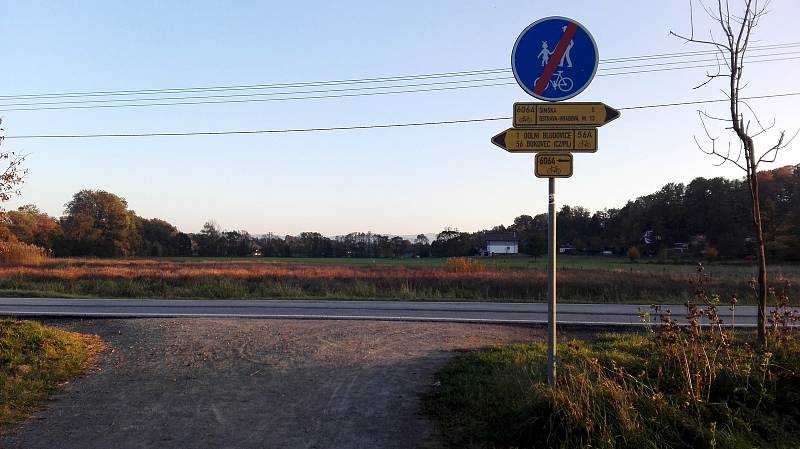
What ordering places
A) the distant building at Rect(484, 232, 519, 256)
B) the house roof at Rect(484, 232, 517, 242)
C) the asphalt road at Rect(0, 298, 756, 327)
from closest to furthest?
the asphalt road at Rect(0, 298, 756, 327) → the distant building at Rect(484, 232, 519, 256) → the house roof at Rect(484, 232, 517, 242)

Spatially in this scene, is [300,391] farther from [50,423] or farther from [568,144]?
[568,144]

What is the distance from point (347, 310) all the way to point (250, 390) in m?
A: 8.62

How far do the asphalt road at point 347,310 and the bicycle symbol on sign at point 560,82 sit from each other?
8.04 metres

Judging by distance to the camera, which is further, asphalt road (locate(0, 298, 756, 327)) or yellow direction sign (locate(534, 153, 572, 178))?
asphalt road (locate(0, 298, 756, 327))

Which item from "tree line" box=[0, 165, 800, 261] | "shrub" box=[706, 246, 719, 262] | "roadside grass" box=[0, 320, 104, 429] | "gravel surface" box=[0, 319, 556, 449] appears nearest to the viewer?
"gravel surface" box=[0, 319, 556, 449]

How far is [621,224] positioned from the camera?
302ft

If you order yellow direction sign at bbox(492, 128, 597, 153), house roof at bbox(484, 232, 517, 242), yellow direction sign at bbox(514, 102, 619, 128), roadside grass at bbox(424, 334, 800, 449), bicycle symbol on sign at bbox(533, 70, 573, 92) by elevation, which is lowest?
roadside grass at bbox(424, 334, 800, 449)

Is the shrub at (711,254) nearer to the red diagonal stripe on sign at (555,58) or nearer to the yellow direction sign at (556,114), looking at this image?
the yellow direction sign at (556,114)

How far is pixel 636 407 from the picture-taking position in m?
4.85

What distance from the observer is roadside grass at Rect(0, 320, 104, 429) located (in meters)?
6.27

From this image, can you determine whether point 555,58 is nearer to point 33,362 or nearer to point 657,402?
point 657,402

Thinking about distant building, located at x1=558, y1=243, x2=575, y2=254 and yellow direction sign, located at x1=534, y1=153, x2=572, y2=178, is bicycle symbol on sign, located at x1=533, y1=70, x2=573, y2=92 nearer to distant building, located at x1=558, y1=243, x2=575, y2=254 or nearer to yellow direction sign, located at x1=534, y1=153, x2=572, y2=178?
yellow direction sign, located at x1=534, y1=153, x2=572, y2=178

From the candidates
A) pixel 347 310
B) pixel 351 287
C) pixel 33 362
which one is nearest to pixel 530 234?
pixel 351 287

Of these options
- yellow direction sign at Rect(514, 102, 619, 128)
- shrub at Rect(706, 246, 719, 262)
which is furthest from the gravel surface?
shrub at Rect(706, 246, 719, 262)
